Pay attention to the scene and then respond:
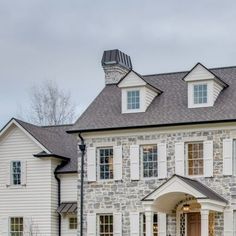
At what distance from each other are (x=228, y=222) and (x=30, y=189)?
8.87 m

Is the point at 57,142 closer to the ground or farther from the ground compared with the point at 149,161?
farther from the ground

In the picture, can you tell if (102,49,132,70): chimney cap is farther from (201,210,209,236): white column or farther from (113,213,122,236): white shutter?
(201,210,209,236): white column

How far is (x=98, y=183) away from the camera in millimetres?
30766

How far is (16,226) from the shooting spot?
32.7 meters

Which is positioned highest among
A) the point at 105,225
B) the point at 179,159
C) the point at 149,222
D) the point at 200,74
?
the point at 200,74

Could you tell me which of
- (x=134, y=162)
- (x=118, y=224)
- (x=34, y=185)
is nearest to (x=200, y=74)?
(x=134, y=162)

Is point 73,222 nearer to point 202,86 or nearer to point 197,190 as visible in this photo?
point 197,190

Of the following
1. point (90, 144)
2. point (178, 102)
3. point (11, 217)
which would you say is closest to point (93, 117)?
point (90, 144)

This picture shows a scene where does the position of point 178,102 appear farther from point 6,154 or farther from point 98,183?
point 6,154

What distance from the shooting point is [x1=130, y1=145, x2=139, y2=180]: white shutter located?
3000 centimetres

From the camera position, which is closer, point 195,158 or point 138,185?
point 195,158

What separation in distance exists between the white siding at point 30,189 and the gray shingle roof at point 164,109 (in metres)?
2.66

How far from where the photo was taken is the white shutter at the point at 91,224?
1200 inches

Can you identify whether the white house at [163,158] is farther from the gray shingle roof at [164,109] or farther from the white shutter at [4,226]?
the white shutter at [4,226]
